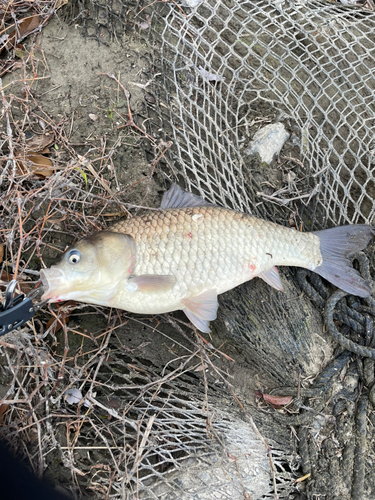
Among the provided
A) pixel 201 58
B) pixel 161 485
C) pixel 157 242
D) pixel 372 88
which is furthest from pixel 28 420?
pixel 372 88

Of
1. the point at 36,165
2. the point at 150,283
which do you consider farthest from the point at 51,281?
the point at 36,165

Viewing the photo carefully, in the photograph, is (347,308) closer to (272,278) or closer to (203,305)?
(272,278)

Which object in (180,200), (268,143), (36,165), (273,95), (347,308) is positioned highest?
(273,95)

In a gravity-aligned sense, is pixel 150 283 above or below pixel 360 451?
above

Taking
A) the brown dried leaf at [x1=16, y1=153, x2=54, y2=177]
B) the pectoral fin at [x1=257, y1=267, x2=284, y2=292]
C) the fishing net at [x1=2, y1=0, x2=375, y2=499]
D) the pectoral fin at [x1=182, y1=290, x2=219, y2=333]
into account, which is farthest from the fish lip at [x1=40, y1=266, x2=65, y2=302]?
the pectoral fin at [x1=257, y1=267, x2=284, y2=292]

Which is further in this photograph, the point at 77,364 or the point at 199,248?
the point at 77,364

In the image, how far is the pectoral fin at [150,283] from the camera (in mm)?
2125

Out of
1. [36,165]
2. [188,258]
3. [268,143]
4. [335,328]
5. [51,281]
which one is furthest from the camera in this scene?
[268,143]

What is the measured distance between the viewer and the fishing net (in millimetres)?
2363

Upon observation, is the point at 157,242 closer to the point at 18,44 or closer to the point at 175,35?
the point at 175,35

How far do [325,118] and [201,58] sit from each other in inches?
39.2

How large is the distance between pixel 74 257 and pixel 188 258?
24.7 inches

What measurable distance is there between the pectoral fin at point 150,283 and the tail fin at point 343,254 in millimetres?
992

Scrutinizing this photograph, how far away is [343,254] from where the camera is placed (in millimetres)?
2459
